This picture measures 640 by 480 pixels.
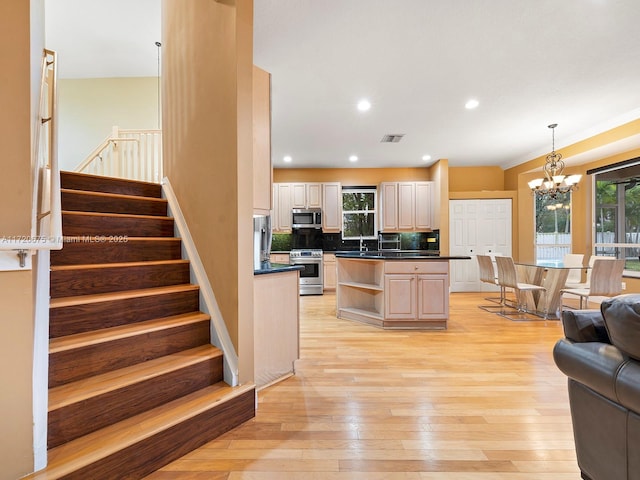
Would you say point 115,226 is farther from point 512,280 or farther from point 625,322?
point 512,280

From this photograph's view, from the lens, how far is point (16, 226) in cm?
122

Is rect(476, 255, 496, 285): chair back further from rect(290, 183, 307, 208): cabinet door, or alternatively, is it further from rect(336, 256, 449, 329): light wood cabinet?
rect(290, 183, 307, 208): cabinet door

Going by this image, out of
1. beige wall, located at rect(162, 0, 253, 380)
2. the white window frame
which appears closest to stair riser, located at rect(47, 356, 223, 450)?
beige wall, located at rect(162, 0, 253, 380)

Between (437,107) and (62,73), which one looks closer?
(437,107)

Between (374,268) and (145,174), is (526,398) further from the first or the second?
(145,174)

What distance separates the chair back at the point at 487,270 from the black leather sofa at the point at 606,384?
3.73 meters

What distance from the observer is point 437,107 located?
3.93 metres

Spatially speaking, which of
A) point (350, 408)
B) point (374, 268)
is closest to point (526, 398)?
point (350, 408)

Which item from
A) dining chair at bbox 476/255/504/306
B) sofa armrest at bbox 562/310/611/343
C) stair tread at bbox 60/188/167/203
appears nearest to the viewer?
sofa armrest at bbox 562/310/611/343

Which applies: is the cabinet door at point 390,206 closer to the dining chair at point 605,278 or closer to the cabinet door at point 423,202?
the cabinet door at point 423,202

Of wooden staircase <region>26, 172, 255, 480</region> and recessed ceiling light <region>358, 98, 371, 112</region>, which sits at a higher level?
recessed ceiling light <region>358, 98, 371, 112</region>

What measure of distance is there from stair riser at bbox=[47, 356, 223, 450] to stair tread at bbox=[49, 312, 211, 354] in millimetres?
301

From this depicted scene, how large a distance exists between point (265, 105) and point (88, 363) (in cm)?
232

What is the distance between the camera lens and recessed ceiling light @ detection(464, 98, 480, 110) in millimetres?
3730
